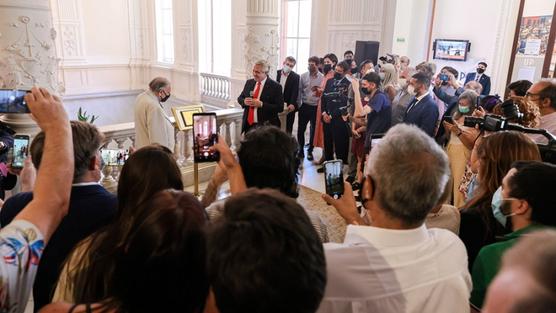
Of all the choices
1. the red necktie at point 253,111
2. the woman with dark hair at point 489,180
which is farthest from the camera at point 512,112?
the red necktie at point 253,111

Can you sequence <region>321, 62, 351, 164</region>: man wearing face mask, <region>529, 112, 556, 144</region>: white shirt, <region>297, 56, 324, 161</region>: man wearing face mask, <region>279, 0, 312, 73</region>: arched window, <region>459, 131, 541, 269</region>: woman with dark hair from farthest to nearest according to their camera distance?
1. <region>279, 0, 312, 73</region>: arched window
2. <region>297, 56, 324, 161</region>: man wearing face mask
3. <region>321, 62, 351, 164</region>: man wearing face mask
4. <region>529, 112, 556, 144</region>: white shirt
5. <region>459, 131, 541, 269</region>: woman with dark hair

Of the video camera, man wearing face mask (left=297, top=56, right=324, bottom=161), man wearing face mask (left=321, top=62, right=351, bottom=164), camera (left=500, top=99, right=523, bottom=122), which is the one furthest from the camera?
man wearing face mask (left=297, top=56, right=324, bottom=161)

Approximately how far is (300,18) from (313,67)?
10.8 ft

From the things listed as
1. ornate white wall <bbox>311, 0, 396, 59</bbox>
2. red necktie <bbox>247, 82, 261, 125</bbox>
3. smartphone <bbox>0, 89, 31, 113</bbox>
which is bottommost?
red necktie <bbox>247, 82, 261, 125</bbox>

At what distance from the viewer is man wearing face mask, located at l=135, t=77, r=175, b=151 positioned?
3686 millimetres

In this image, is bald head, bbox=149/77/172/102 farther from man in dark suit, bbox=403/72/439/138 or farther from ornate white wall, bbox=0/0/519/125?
man in dark suit, bbox=403/72/439/138

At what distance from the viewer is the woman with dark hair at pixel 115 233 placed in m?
0.96

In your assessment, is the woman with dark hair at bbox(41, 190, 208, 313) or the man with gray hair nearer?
the woman with dark hair at bbox(41, 190, 208, 313)

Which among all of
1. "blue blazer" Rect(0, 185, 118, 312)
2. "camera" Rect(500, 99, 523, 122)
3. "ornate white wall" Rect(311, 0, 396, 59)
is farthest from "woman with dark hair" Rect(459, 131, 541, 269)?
"ornate white wall" Rect(311, 0, 396, 59)

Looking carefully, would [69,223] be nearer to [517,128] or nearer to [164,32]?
[517,128]

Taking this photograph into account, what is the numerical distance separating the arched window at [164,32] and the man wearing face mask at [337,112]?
6909mm

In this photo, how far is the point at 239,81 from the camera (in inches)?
340

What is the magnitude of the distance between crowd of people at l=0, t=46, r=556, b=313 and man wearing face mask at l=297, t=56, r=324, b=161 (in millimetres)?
3905

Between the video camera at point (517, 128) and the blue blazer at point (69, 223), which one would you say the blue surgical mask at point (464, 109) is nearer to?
the video camera at point (517, 128)
